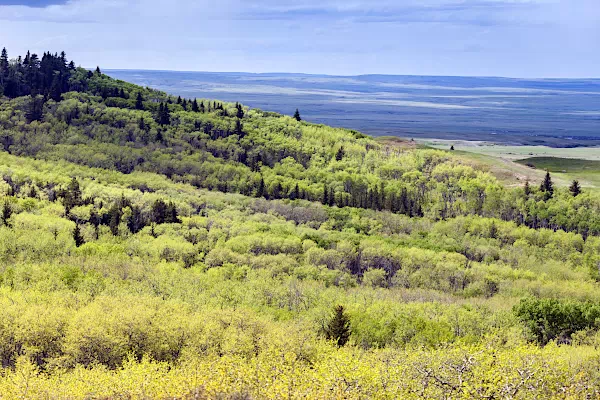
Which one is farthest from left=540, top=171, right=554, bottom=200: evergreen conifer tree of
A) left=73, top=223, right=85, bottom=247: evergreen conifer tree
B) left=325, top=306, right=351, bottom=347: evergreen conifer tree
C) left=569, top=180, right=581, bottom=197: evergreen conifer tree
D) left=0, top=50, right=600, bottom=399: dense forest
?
left=325, top=306, right=351, bottom=347: evergreen conifer tree

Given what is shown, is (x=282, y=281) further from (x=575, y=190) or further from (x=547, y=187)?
(x=575, y=190)

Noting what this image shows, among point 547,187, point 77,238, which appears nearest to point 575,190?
point 547,187

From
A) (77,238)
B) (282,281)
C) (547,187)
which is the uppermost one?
(547,187)

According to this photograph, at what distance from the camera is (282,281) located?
97562 mm

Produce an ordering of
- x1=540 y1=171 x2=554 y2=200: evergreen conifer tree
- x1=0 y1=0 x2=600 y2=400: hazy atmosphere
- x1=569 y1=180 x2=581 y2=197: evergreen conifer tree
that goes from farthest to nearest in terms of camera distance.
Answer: x1=540 y1=171 x2=554 y2=200: evergreen conifer tree
x1=569 y1=180 x2=581 y2=197: evergreen conifer tree
x1=0 y1=0 x2=600 y2=400: hazy atmosphere

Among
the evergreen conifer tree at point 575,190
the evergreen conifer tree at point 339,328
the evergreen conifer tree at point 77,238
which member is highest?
the evergreen conifer tree at point 575,190

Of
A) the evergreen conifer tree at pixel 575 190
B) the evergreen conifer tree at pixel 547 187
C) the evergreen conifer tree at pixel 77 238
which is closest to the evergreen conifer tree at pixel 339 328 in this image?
the evergreen conifer tree at pixel 77 238

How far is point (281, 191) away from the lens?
188625mm

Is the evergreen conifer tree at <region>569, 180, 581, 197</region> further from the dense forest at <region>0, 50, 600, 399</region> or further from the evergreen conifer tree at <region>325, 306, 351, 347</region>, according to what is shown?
the evergreen conifer tree at <region>325, 306, 351, 347</region>

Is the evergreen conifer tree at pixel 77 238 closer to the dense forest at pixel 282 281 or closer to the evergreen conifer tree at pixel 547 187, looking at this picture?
the dense forest at pixel 282 281

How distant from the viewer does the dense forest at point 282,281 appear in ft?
143

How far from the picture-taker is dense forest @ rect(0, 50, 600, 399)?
4359 centimetres

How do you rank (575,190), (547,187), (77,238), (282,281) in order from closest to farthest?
(282,281), (77,238), (575,190), (547,187)

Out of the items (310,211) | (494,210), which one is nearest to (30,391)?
(310,211)
